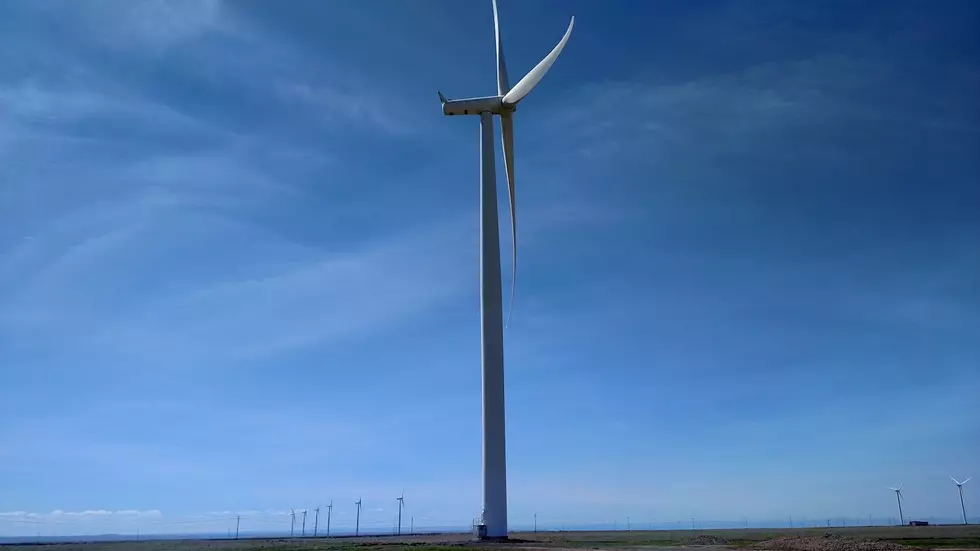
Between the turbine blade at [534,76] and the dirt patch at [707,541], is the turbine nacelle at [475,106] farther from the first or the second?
the dirt patch at [707,541]

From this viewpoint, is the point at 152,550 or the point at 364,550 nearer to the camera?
the point at 364,550

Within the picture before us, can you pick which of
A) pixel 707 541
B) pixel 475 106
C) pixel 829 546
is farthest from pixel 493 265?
pixel 707 541

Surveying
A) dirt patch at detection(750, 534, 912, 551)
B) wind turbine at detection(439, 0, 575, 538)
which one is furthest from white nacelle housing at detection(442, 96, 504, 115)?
dirt patch at detection(750, 534, 912, 551)

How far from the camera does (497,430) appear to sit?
1951 inches

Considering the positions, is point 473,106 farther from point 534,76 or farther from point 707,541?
point 707,541

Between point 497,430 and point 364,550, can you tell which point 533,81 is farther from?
point 364,550

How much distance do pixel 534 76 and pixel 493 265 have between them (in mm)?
15337

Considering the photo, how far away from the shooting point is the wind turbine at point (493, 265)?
4903 cm

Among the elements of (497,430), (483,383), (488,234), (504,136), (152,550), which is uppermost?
(504,136)

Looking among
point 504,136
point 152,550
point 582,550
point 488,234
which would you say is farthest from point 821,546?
point 152,550

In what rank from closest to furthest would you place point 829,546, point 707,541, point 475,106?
point 829,546 → point 475,106 → point 707,541

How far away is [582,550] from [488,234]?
76.8 ft

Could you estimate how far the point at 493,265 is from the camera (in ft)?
176

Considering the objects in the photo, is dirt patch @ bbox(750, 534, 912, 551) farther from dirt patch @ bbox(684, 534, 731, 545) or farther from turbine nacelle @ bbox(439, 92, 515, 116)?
turbine nacelle @ bbox(439, 92, 515, 116)
